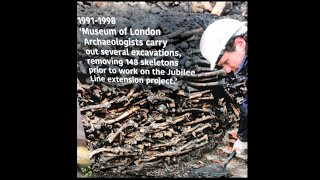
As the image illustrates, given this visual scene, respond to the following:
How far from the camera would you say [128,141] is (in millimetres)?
2910

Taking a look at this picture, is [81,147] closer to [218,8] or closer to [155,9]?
[155,9]

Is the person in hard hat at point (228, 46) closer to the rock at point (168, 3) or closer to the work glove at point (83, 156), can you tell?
the rock at point (168, 3)

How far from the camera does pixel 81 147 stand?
2941 millimetres

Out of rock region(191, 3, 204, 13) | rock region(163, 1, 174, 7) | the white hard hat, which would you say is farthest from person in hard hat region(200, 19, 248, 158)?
rock region(163, 1, 174, 7)

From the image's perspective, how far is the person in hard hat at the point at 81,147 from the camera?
2.91 m

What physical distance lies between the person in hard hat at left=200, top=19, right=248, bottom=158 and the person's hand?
0.48 feet

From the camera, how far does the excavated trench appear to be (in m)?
2.70

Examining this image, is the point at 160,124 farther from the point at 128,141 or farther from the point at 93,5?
the point at 93,5

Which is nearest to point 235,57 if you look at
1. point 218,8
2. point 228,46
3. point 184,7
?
point 228,46

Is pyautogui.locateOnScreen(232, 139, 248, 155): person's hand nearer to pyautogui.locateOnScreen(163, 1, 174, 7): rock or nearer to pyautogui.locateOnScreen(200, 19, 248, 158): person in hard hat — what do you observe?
pyautogui.locateOnScreen(200, 19, 248, 158): person in hard hat

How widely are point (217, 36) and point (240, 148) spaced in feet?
2.28

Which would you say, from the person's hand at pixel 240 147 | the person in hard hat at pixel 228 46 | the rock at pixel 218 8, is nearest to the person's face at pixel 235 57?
the person in hard hat at pixel 228 46

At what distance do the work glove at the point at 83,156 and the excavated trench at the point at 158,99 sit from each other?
44 millimetres
